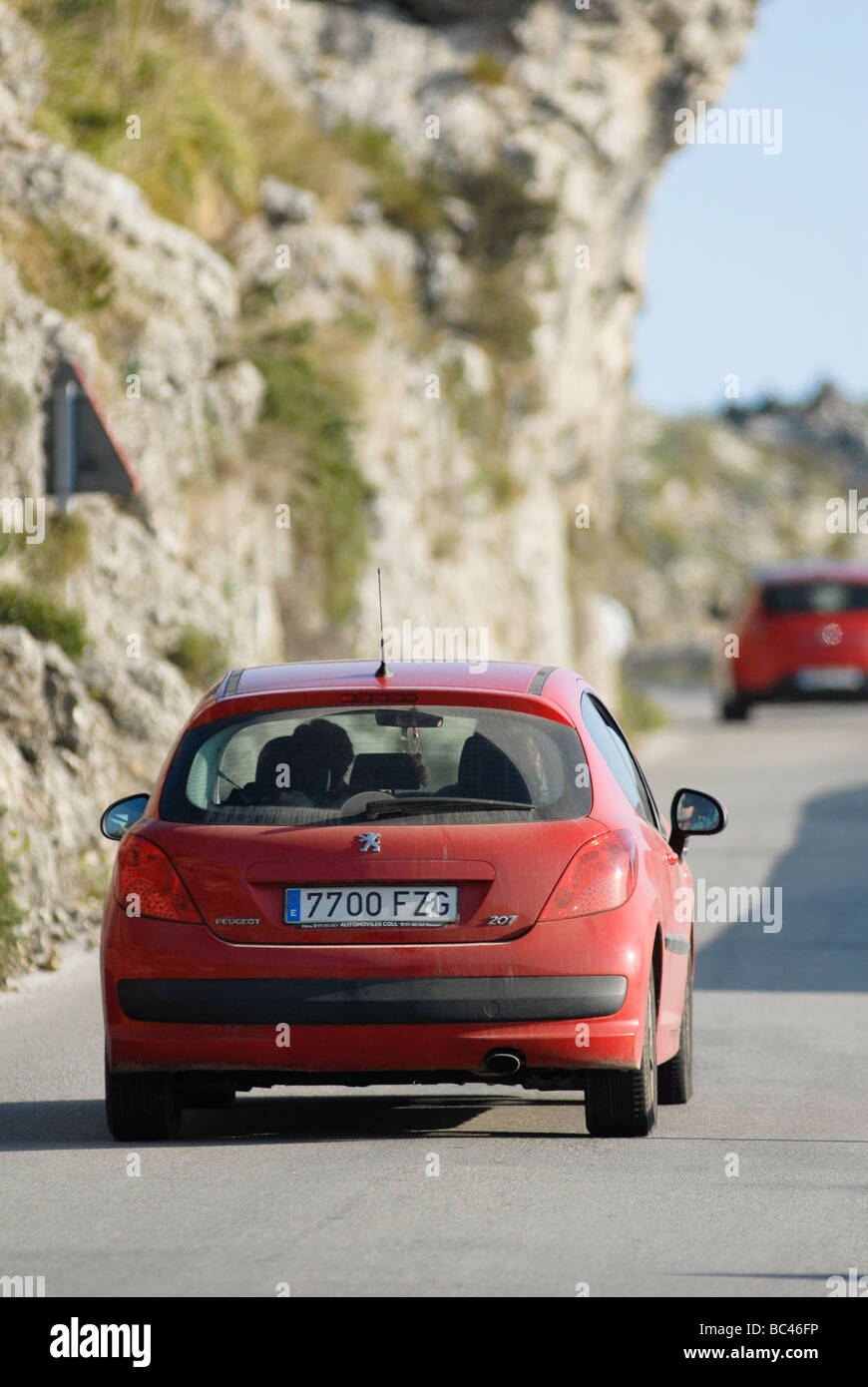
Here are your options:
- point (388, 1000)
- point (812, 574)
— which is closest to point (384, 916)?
point (388, 1000)

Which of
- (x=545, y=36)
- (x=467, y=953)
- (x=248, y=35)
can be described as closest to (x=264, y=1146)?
(x=467, y=953)

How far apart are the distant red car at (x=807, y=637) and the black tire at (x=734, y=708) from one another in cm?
102

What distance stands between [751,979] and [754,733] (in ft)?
63.8

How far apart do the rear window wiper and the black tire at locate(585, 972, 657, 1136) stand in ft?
2.43

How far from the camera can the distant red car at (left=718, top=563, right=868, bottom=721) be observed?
30.7 meters

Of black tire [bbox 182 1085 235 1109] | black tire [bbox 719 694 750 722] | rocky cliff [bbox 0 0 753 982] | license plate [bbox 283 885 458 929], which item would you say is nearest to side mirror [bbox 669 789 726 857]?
license plate [bbox 283 885 458 929]

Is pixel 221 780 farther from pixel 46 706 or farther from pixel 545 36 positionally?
pixel 545 36

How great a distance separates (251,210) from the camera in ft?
77.7

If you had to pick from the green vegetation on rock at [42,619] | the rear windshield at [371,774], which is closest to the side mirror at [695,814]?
the rear windshield at [371,774]

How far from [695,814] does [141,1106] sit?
7.62 ft

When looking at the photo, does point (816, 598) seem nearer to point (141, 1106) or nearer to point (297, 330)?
point (297, 330)

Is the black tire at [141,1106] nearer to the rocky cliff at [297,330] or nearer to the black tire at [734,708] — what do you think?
the rocky cliff at [297,330]

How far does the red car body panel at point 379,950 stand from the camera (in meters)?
7.16

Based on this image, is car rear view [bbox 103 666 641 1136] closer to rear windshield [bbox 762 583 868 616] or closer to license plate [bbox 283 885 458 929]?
license plate [bbox 283 885 458 929]
